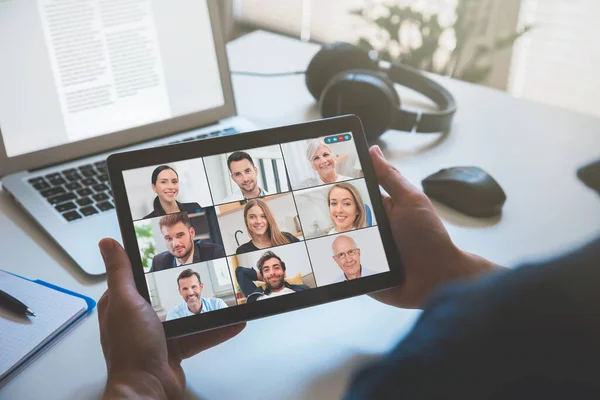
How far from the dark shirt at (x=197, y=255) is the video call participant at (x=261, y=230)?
2cm

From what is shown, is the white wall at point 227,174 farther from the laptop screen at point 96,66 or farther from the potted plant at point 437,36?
the potted plant at point 437,36

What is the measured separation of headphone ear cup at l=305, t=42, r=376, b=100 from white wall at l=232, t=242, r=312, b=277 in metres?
0.61

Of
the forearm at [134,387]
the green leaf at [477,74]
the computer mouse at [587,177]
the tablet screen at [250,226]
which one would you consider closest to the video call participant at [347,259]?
the tablet screen at [250,226]

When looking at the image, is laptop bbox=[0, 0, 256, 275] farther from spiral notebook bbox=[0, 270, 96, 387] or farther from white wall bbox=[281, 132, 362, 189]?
white wall bbox=[281, 132, 362, 189]

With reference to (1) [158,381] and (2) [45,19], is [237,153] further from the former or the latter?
(2) [45,19]

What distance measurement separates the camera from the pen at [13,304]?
0.65 m

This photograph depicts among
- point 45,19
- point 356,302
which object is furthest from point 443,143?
point 45,19

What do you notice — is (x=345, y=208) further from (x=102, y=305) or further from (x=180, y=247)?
(x=102, y=305)

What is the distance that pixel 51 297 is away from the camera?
0.68 m

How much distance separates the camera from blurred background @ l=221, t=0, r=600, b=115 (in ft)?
6.17

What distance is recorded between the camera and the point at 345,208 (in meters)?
0.66

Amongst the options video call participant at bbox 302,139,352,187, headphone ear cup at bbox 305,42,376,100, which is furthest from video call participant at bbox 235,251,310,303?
headphone ear cup at bbox 305,42,376,100

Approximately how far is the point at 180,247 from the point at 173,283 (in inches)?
1.6

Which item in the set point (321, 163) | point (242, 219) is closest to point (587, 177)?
point (321, 163)
